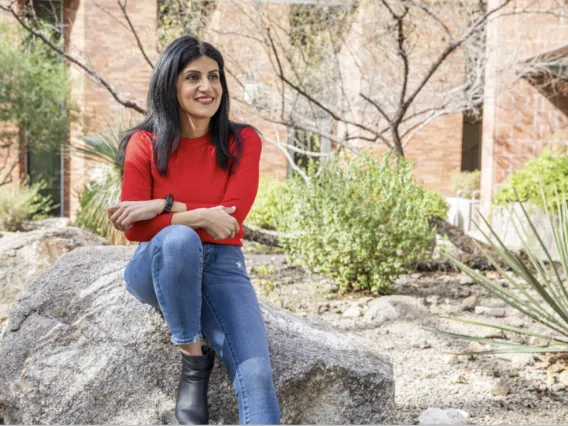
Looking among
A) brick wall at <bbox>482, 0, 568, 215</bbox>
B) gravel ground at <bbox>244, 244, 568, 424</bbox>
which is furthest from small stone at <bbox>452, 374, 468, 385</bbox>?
brick wall at <bbox>482, 0, 568, 215</bbox>

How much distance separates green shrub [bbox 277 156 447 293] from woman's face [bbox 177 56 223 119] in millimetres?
3092

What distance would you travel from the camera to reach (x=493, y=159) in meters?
11.3

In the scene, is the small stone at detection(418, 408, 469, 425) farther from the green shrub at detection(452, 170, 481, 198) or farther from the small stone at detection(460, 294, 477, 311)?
the green shrub at detection(452, 170, 481, 198)

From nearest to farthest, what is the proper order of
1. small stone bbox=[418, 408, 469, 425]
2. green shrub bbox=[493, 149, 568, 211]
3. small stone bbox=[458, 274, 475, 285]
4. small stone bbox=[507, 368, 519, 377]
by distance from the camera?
small stone bbox=[418, 408, 469, 425], small stone bbox=[507, 368, 519, 377], small stone bbox=[458, 274, 475, 285], green shrub bbox=[493, 149, 568, 211]

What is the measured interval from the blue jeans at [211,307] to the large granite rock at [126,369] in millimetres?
232

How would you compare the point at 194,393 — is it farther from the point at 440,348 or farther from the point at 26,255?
the point at 26,255

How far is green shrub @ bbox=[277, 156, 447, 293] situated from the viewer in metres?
5.69

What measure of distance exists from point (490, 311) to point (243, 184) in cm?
337

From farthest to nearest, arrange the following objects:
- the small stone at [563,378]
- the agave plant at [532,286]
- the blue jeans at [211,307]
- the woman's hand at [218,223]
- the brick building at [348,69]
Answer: the brick building at [348,69]
the small stone at [563,378]
the agave plant at [532,286]
the woman's hand at [218,223]
the blue jeans at [211,307]

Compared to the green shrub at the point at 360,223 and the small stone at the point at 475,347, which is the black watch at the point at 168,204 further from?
the green shrub at the point at 360,223

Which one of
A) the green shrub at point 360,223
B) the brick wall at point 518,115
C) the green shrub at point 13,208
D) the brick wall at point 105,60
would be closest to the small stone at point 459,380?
the green shrub at point 360,223

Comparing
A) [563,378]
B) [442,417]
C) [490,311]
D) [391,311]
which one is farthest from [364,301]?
[442,417]

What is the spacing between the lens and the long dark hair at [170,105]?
8.79 ft

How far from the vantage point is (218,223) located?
8.20 feet
